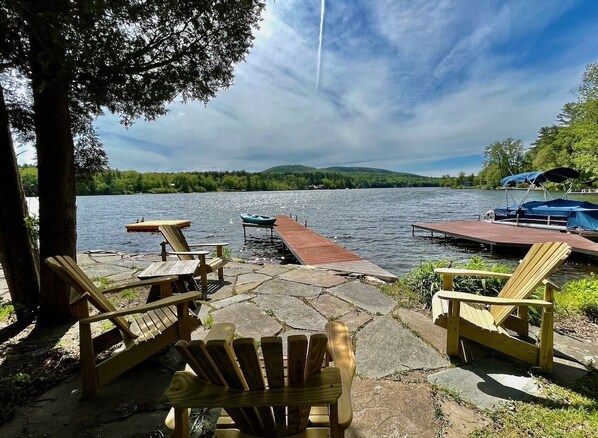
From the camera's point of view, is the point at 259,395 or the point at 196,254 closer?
the point at 259,395

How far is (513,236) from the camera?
1176 centimetres

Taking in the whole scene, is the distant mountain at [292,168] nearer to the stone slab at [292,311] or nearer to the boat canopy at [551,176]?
the boat canopy at [551,176]

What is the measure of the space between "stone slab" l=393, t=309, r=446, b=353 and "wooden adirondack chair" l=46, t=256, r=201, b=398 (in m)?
2.21

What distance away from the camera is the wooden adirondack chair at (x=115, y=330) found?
6.66 ft

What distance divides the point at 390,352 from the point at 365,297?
4.76 ft

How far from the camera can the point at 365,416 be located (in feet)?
6.13

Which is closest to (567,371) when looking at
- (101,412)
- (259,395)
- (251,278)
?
(259,395)

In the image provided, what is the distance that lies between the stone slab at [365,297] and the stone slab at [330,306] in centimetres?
14

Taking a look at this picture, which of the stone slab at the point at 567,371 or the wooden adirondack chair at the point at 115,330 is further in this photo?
the stone slab at the point at 567,371

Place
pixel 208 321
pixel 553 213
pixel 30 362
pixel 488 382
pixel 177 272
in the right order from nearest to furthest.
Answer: pixel 488 382
pixel 30 362
pixel 208 321
pixel 177 272
pixel 553 213

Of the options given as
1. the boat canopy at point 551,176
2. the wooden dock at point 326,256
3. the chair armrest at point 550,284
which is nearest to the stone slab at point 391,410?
the chair armrest at point 550,284

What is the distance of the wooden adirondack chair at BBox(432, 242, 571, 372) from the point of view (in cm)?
235

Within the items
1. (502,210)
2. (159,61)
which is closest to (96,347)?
(159,61)

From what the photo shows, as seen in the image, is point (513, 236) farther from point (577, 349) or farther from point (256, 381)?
point (256, 381)
